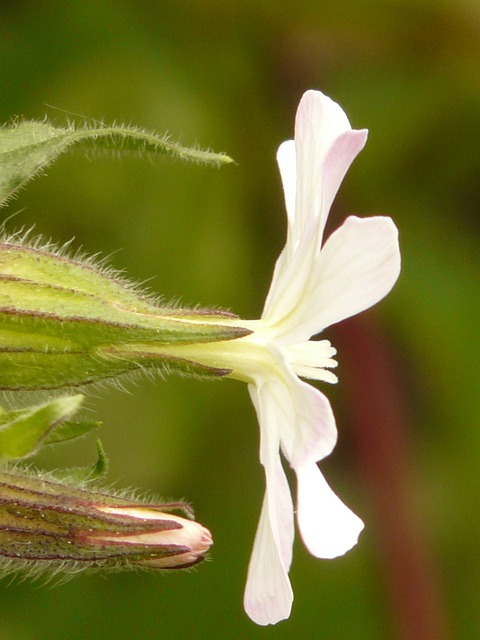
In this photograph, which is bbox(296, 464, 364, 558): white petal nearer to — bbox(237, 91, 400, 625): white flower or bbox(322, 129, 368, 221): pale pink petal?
bbox(237, 91, 400, 625): white flower

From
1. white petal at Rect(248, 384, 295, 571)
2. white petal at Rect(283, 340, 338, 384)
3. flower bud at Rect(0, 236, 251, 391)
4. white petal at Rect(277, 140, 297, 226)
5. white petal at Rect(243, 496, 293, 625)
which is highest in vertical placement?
white petal at Rect(277, 140, 297, 226)

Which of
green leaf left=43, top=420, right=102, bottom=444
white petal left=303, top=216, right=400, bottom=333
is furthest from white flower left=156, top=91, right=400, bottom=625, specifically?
green leaf left=43, top=420, right=102, bottom=444

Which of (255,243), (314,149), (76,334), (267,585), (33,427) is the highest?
(255,243)

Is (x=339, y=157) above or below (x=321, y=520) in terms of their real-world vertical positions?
above

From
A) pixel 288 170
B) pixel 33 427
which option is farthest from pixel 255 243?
pixel 33 427

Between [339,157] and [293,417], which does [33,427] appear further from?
[339,157]

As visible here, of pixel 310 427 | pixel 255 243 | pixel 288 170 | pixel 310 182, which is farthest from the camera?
pixel 255 243

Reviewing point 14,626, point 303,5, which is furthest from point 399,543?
point 303,5

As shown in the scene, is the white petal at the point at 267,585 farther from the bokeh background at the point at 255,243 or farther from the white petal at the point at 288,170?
the bokeh background at the point at 255,243
